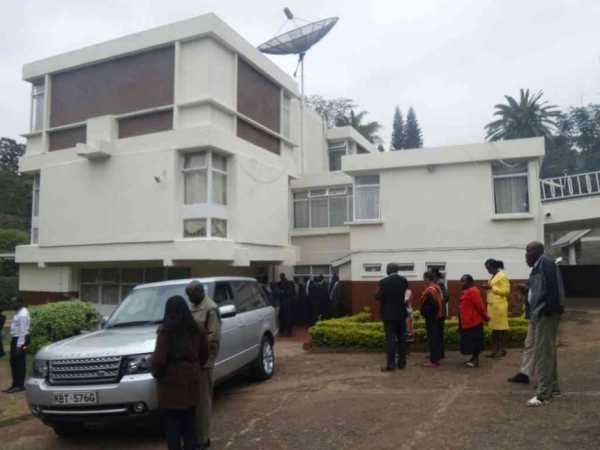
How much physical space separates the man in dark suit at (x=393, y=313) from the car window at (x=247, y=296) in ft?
6.55

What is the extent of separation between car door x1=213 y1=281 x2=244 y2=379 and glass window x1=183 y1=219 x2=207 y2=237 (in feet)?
23.4

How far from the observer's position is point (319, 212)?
19.2m

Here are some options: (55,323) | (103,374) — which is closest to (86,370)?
(103,374)

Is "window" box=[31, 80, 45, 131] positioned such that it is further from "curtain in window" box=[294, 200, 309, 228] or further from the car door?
the car door

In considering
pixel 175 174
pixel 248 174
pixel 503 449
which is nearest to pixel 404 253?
pixel 248 174

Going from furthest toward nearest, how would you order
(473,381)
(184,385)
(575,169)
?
(575,169) → (473,381) → (184,385)

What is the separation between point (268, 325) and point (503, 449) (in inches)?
184

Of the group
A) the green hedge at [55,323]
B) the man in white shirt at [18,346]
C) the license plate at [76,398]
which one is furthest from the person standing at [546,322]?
the green hedge at [55,323]

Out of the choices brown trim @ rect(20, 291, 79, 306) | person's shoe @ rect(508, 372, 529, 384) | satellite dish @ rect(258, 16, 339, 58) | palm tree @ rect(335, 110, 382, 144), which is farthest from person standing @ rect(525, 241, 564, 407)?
palm tree @ rect(335, 110, 382, 144)

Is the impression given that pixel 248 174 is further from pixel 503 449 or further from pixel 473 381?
pixel 503 449

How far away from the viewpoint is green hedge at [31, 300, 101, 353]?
1220 cm

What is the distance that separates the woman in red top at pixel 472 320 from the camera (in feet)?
28.3

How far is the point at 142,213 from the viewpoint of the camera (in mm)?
15500

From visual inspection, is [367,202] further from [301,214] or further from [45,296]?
[45,296]
